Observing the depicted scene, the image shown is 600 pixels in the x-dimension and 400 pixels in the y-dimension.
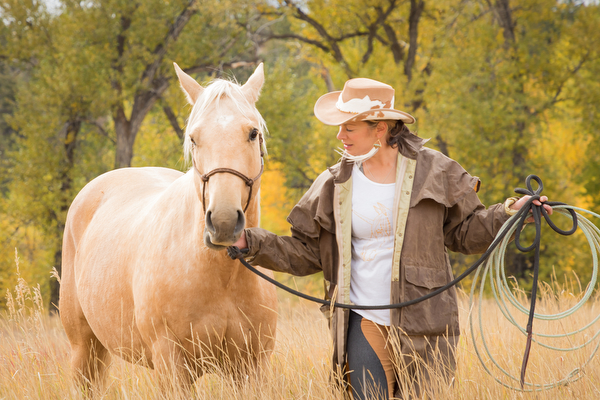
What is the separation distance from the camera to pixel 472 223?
242 cm

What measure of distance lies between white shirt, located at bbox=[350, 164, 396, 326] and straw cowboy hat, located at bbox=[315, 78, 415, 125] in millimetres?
310

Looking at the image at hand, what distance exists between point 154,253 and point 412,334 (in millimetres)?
Result: 1391

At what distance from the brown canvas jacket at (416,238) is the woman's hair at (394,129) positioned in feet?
0.15

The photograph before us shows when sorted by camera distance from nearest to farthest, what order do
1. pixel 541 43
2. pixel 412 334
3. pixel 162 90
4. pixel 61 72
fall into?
pixel 412 334 → pixel 541 43 → pixel 61 72 → pixel 162 90

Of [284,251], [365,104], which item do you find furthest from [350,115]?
[284,251]

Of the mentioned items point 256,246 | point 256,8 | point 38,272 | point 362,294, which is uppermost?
point 256,8

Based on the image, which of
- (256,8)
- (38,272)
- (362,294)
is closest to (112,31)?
(256,8)

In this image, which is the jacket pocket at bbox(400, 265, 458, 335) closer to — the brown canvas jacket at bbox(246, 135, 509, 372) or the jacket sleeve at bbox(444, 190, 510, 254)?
the brown canvas jacket at bbox(246, 135, 509, 372)

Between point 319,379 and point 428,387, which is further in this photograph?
point 319,379

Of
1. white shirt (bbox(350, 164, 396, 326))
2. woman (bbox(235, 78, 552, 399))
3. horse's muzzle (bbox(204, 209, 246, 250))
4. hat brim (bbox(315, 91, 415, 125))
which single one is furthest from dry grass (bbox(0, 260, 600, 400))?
hat brim (bbox(315, 91, 415, 125))

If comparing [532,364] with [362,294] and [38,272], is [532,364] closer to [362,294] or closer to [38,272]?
[362,294]

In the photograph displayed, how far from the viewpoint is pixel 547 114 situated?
11109mm

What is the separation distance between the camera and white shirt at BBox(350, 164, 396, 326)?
94.0 inches

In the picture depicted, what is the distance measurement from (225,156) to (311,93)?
12.6 meters
